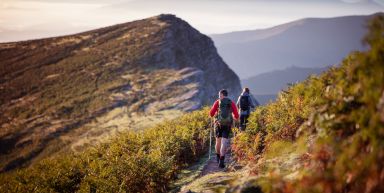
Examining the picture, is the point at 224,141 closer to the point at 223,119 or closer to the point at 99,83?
the point at 223,119

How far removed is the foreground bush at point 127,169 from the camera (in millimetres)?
11766

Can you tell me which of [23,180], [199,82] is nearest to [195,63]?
[199,82]

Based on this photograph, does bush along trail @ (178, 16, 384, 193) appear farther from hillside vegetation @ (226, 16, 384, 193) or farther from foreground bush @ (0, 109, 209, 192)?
foreground bush @ (0, 109, 209, 192)

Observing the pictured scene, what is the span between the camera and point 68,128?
230 ft

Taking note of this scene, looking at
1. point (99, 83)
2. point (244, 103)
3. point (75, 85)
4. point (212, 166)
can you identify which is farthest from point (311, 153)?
point (75, 85)

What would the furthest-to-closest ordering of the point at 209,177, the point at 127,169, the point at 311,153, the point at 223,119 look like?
the point at 223,119 → the point at 127,169 → the point at 209,177 → the point at 311,153

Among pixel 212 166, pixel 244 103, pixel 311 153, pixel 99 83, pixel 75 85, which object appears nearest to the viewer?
→ pixel 311 153

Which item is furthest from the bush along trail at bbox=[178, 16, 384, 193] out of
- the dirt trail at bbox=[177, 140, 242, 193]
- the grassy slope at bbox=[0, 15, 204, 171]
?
the grassy slope at bbox=[0, 15, 204, 171]

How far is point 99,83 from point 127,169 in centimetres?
8050

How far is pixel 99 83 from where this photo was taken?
9019cm

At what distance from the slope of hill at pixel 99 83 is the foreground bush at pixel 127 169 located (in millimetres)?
43213

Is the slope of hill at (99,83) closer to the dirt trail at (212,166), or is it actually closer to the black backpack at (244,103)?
the black backpack at (244,103)

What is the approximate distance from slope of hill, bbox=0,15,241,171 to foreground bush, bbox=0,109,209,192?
142 feet

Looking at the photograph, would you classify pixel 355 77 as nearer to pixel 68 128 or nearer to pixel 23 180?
pixel 23 180
